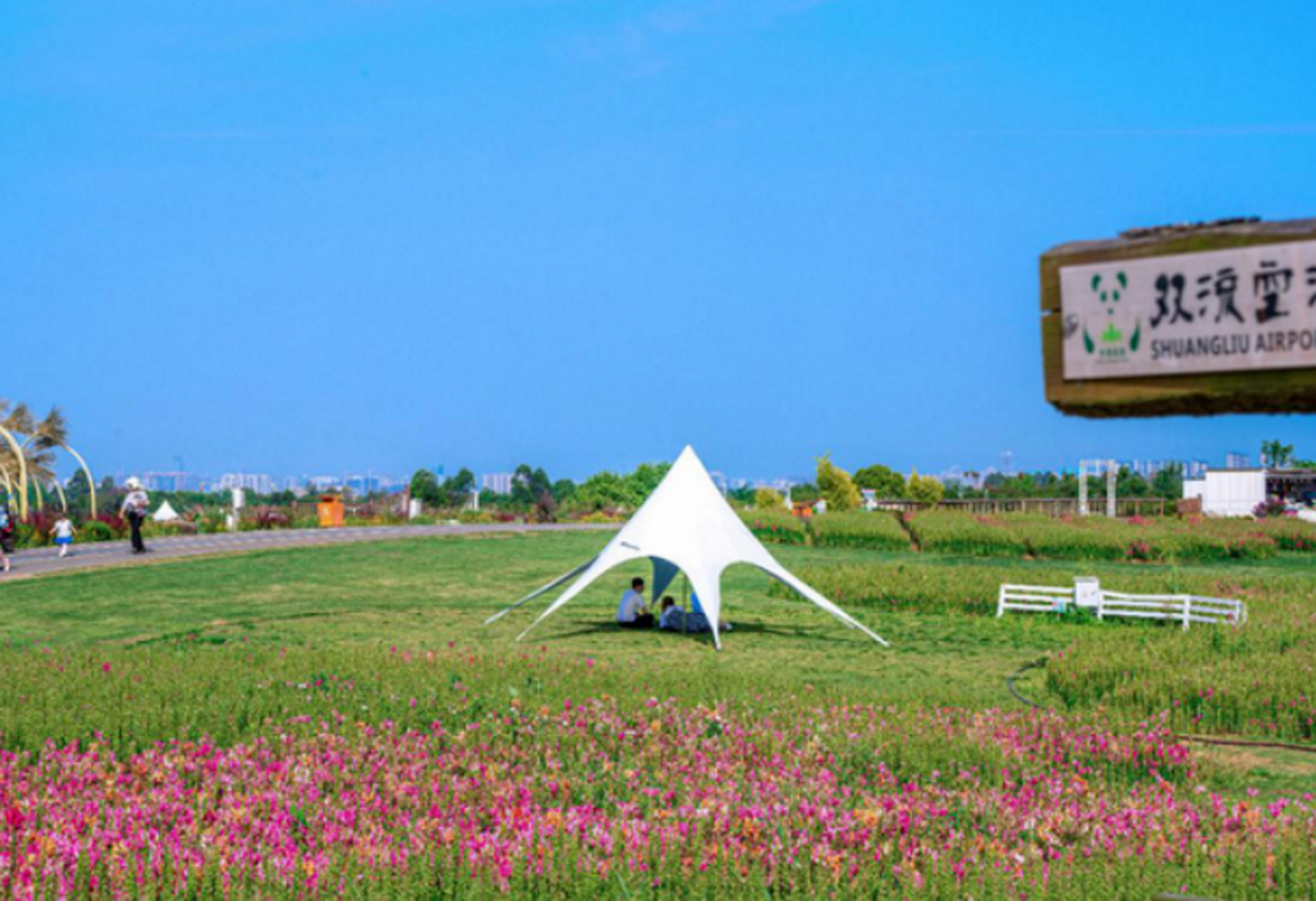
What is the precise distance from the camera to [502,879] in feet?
18.2

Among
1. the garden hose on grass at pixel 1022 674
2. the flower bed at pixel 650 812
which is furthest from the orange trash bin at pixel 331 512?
the flower bed at pixel 650 812

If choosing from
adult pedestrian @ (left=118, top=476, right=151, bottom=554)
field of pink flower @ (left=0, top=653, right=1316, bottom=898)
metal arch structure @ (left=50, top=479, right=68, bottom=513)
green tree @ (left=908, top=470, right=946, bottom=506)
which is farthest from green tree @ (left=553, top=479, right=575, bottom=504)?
field of pink flower @ (left=0, top=653, right=1316, bottom=898)

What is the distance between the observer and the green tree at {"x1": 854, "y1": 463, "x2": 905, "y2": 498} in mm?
75312

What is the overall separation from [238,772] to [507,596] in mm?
15082

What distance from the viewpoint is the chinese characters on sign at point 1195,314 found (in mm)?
2309

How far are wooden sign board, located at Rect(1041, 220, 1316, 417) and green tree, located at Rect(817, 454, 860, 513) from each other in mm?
50266

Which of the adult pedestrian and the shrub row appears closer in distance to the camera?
the adult pedestrian

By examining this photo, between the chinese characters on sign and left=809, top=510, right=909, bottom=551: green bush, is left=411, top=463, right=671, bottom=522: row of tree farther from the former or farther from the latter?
the chinese characters on sign

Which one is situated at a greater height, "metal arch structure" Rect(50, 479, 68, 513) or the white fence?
"metal arch structure" Rect(50, 479, 68, 513)

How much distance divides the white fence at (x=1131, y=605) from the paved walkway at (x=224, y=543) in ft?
63.2

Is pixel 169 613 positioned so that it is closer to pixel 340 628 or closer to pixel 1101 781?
pixel 340 628

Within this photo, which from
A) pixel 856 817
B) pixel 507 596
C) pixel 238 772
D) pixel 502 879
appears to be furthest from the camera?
pixel 507 596

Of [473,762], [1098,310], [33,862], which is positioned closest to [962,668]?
[473,762]

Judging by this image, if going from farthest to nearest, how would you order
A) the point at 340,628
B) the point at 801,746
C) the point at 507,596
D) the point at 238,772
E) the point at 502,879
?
the point at 507,596
the point at 340,628
the point at 801,746
the point at 238,772
the point at 502,879
